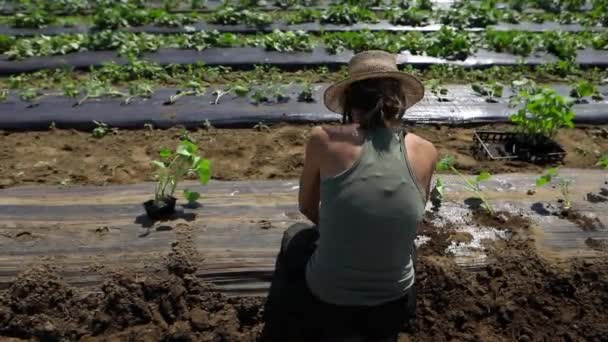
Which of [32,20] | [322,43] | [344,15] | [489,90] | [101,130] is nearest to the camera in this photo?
[101,130]

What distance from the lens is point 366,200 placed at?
2305mm

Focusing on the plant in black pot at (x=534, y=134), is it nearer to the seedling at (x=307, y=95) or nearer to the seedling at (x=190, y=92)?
the seedling at (x=307, y=95)

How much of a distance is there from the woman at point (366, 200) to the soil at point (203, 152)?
6.18ft

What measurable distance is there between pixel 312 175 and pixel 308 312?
710mm

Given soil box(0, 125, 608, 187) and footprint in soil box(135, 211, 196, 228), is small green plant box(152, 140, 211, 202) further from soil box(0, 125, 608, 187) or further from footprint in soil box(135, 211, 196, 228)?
soil box(0, 125, 608, 187)

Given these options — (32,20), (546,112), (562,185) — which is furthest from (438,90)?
(32,20)

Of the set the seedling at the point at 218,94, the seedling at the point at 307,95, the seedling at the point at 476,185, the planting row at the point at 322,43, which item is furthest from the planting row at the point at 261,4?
the seedling at the point at 476,185

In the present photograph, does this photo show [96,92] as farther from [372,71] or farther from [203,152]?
[372,71]

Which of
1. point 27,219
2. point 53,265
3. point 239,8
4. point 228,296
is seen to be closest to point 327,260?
point 228,296

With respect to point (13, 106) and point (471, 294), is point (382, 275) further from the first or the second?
point (13, 106)

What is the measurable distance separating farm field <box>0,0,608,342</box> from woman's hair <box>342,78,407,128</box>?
115 cm

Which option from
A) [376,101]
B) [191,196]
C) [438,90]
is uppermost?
[376,101]

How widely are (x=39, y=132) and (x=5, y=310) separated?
228 cm

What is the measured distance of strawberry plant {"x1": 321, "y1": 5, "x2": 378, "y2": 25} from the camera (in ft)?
25.3
